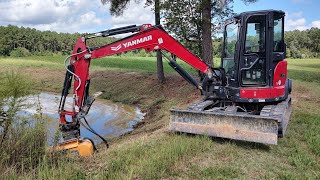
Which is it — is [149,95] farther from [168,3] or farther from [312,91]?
[312,91]

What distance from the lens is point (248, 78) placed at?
7703 mm

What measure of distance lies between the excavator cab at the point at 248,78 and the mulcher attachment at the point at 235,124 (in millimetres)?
20

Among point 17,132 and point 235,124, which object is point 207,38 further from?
point 17,132

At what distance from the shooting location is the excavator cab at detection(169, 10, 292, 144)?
6.91 meters

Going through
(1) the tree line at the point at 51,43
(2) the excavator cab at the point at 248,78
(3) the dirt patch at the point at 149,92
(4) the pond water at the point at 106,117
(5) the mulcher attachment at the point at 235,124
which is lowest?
(4) the pond water at the point at 106,117

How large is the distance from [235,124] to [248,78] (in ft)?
5.82

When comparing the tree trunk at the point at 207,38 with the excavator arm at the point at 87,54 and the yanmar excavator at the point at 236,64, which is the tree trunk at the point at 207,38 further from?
the excavator arm at the point at 87,54

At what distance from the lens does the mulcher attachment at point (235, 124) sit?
5984mm

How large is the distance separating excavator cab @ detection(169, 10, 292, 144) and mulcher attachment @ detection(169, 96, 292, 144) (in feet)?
0.07

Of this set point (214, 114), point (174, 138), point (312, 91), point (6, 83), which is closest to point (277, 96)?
point (214, 114)

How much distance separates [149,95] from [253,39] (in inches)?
347

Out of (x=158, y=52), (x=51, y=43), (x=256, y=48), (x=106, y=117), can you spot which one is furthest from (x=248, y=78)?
(x=51, y=43)

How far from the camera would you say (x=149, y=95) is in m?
15.9

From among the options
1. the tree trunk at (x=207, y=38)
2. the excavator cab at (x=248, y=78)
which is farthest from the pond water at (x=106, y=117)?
the tree trunk at (x=207, y=38)
